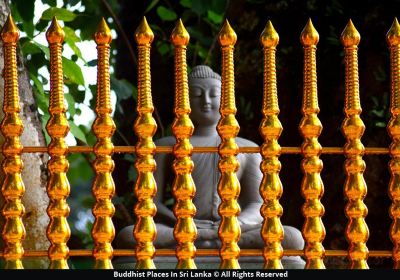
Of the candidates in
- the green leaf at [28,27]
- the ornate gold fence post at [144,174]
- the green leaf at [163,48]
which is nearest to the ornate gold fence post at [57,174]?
the ornate gold fence post at [144,174]

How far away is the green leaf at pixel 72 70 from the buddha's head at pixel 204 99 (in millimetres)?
584

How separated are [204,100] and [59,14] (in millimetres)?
1056

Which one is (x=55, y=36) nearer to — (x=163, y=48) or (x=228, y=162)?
(x=228, y=162)

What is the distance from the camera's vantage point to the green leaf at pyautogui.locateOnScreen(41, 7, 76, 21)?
648 centimetres

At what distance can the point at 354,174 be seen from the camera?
4.82 metres

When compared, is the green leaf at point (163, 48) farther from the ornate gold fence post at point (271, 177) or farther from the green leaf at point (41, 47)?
the ornate gold fence post at point (271, 177)

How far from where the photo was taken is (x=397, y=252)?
15.6 feet

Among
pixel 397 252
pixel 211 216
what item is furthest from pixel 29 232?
pixel 397 252

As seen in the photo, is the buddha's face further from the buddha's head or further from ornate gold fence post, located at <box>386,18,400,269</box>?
ornate gold fence post, located at <box>386,18,400,269</box>

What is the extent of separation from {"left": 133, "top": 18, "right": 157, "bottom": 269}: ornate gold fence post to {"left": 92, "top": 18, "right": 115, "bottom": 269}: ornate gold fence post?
4.3 inches

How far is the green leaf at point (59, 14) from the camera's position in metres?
6.48

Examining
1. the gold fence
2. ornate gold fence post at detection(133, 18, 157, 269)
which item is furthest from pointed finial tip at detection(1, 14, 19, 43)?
ornate gold fence post at detection(133, 18, 157, 269)

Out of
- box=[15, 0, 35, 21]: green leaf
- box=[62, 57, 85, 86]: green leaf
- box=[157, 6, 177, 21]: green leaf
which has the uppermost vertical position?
box=[15, 0, 35, 21]: green leaf

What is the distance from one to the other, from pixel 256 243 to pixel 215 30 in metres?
3.26
